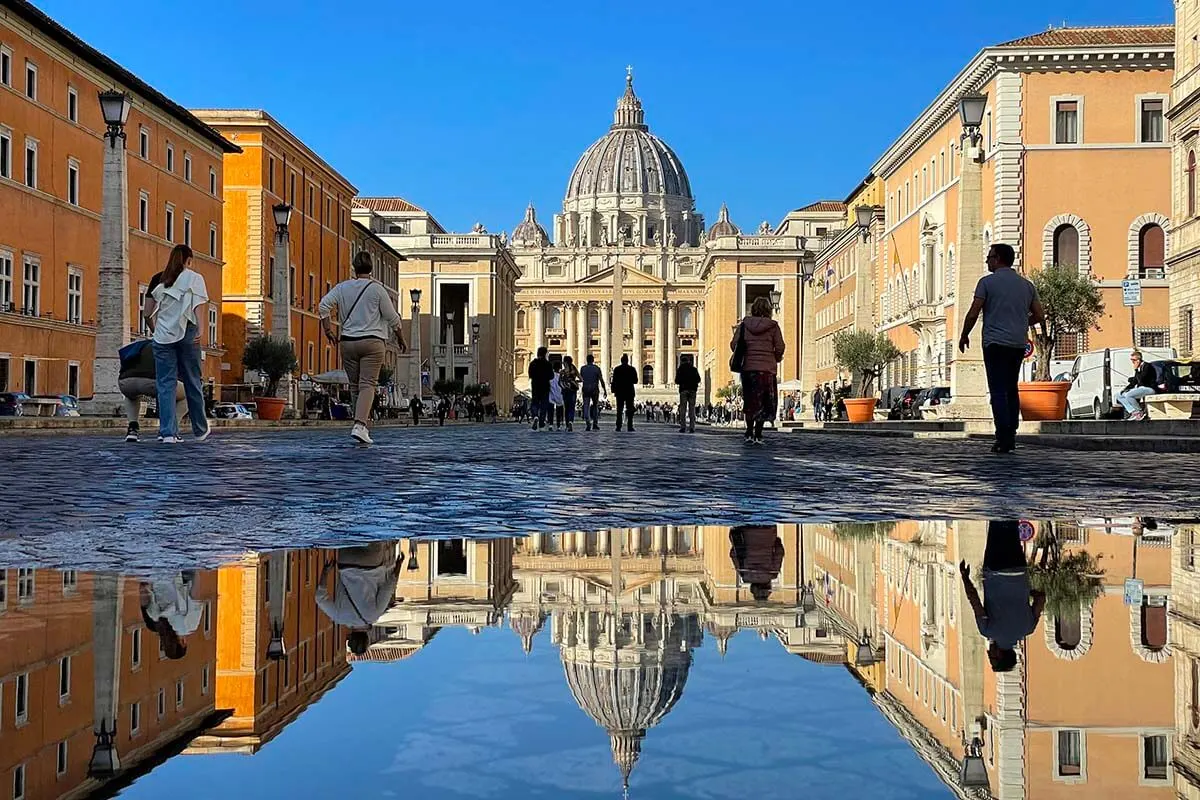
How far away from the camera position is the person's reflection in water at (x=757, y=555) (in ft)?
12.4

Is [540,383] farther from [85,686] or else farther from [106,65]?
[85,686]

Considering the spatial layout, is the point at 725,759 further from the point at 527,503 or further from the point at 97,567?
the point at 527,503

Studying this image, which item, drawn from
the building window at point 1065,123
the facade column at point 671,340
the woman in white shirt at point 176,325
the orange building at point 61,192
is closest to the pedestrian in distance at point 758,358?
the woman in white shirt at point 176,325

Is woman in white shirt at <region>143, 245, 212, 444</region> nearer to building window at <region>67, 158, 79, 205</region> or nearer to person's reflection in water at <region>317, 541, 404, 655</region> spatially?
person's reflection in water at <region>317, 541, 404, 655</region>

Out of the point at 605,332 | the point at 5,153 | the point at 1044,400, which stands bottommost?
the point at 1044,400

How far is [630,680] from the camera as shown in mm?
2289

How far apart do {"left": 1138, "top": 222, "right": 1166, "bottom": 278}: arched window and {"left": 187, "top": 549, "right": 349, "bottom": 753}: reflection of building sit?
143 feet

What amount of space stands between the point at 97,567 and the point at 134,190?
133 ft

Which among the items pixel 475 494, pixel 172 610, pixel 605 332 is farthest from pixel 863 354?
pixel 605 332

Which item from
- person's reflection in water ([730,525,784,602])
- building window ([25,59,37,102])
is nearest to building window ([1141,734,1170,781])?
person's reflection in water ([730,525,784,602])

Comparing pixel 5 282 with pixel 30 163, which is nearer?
pixel 5 282

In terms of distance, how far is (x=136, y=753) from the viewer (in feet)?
6.31

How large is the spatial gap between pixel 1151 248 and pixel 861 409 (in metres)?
14.4

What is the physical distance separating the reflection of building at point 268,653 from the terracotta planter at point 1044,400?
18597mm
